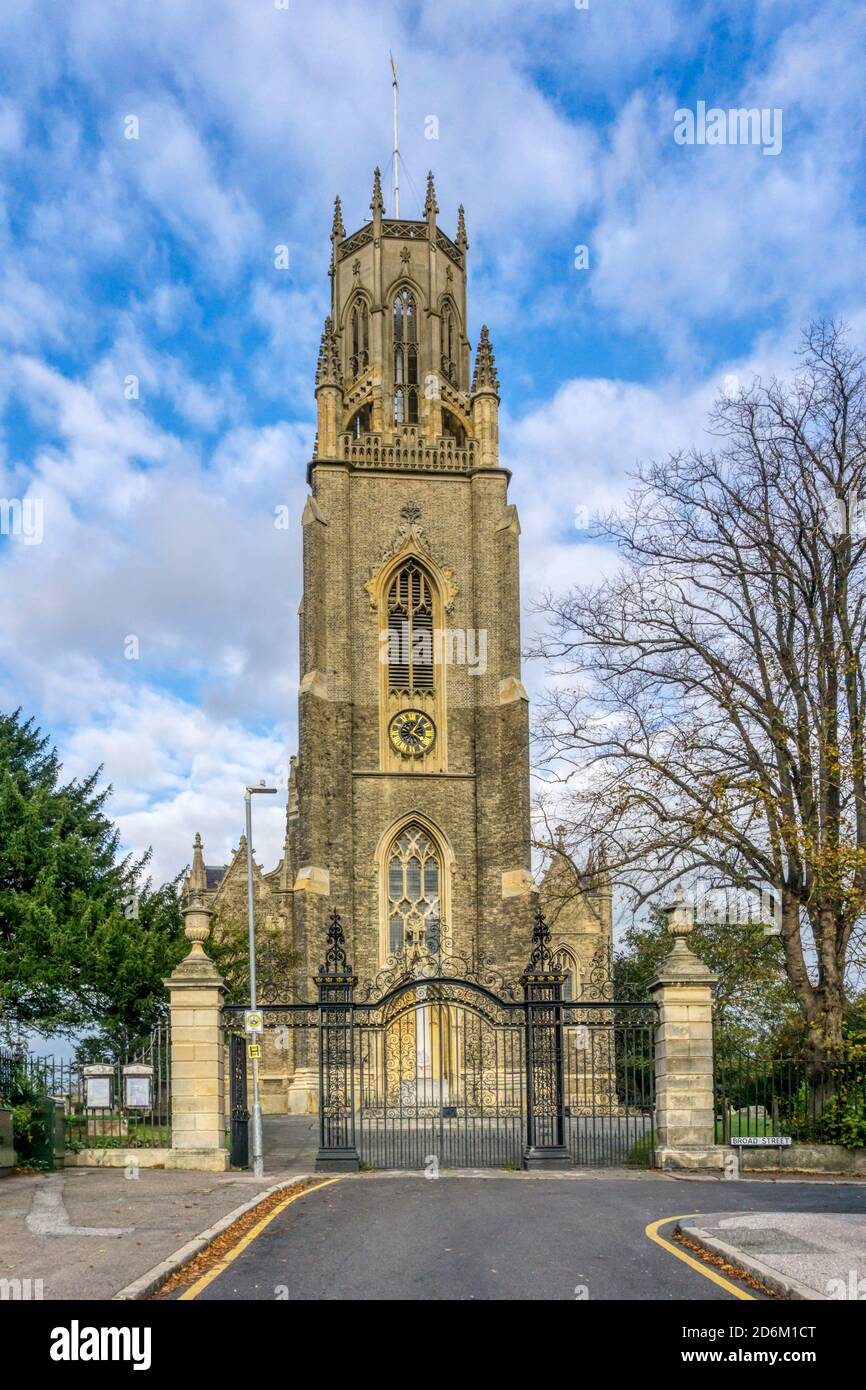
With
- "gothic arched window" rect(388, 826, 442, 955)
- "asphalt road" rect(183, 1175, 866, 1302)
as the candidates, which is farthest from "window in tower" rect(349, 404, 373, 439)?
"asphalt road" rect(183, 1175, 866, 1302)

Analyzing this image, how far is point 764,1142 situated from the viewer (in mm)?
19719

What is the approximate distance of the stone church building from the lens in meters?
37.2

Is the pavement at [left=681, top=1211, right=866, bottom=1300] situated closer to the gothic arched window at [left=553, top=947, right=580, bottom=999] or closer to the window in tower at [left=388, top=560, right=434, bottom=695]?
the window in tower at [left=388, top=560, right=434, bottom=695]

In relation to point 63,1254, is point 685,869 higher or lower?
higher

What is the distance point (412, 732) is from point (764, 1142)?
68.3ft

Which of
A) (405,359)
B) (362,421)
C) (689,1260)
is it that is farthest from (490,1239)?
(405,359)

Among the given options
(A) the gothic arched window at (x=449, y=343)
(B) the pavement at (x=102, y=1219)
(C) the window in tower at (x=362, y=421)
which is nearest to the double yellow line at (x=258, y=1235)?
(B) the pavement at (x=102, y=1219)

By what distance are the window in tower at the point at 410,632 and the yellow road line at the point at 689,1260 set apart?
2670 centimetres

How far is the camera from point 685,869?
20797 mm

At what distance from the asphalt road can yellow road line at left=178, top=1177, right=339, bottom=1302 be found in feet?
0.28

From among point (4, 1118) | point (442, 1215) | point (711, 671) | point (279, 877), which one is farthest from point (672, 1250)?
point (279, 877)

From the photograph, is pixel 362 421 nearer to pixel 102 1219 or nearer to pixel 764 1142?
pixel 764 1142
